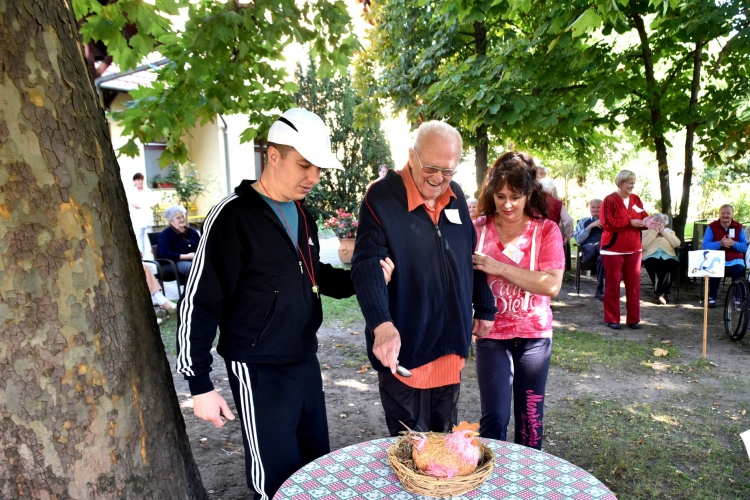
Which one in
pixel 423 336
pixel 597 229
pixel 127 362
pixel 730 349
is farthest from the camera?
pixel 597 229

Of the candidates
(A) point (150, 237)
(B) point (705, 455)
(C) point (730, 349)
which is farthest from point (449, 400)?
(A) point (150, 237)

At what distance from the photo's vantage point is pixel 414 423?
2.42m

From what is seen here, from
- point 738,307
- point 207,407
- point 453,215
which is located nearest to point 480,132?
point 738,307

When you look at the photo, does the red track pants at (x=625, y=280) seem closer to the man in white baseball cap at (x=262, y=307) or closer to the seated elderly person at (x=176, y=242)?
the seated elderly person at (x=176, y=242)

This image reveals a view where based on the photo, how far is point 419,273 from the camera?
2277 mm

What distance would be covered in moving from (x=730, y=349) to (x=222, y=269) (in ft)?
20.1

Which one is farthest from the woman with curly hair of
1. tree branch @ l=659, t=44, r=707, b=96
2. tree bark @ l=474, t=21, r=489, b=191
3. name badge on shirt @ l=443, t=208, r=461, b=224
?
tree branch @ l=659, t=44, r=707, b=96

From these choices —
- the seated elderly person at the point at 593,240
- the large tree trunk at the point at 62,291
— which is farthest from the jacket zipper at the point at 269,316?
the seated elderly person at the point at 593,240

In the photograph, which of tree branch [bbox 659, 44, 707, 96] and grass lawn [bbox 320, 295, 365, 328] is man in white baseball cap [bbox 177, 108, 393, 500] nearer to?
grass lawn [bbox 320, 295, 365, 328]

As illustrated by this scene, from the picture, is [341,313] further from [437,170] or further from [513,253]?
[437,170]

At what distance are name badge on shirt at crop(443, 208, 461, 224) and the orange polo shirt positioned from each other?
1.1 inches

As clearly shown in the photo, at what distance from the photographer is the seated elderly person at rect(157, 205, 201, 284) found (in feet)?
24.8

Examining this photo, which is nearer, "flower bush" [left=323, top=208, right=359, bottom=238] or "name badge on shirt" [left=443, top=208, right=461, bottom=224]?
"name badge on shirt" [left=443, top=208, right=461, bottom=224]

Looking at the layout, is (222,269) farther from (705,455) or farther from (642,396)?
(642,396)
